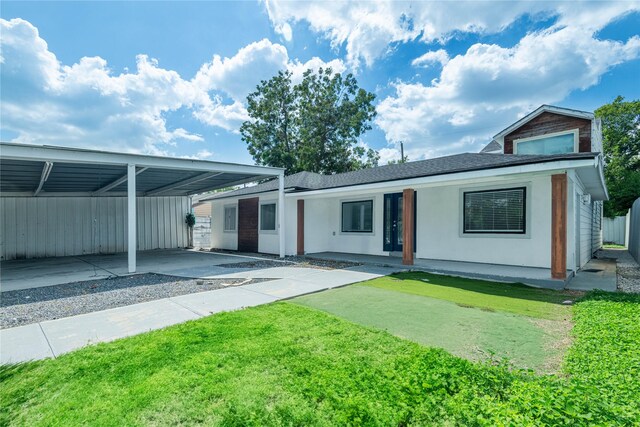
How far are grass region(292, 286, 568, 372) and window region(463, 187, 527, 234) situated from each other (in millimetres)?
4597

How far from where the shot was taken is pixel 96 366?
3.01m

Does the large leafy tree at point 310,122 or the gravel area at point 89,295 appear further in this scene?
the large leafy tree at point 310,122

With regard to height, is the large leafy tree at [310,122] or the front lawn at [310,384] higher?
the large leafy tree at [310,122]

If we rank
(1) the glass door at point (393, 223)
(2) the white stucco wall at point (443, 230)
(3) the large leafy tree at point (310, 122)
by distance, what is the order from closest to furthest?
(2) the white stucco wall at point (443, 230)
(1) the glass door at point (393, 223)
(3) the large leafy tree at point (310, 122)

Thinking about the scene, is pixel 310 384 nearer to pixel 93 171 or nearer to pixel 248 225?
pixel 93 171

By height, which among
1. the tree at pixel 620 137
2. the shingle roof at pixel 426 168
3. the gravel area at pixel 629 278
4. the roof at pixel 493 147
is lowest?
the gravel area at pixel 629 278

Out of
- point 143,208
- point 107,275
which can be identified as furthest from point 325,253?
point 143,208

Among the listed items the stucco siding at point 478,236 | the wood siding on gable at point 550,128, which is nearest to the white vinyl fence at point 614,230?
the wood siding on gable at point 550,128

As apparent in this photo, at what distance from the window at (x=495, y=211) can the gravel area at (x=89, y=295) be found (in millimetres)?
6564

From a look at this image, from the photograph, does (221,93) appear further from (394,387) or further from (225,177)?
(394,387)

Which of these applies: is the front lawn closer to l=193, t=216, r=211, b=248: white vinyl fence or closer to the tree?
l=193, t=216, r=211, b=248: white vinyl fence

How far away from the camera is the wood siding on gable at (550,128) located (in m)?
12.5

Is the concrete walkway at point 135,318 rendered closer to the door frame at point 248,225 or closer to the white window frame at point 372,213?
the white window frame at point 372,213

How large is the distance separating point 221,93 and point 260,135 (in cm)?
774
